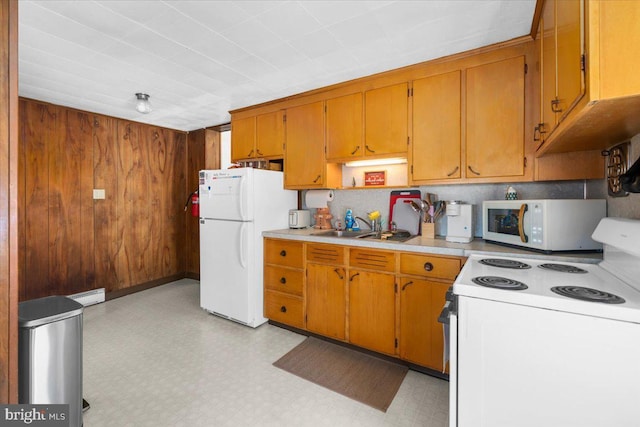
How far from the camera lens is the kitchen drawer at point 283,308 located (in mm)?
2799

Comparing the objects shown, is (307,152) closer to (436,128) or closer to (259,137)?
(259,137)

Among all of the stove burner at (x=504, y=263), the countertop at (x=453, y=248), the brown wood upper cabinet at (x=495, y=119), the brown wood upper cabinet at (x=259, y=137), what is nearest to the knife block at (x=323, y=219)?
the countertop at (x=453, y=248)

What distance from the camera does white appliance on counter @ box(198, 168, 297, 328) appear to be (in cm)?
290

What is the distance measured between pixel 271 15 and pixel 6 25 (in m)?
1.23

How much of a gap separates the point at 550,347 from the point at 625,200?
1.07 meters

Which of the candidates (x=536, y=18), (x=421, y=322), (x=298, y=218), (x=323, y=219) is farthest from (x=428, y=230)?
(x=536, y=18)

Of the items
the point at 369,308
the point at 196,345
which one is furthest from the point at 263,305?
the point at 369,308

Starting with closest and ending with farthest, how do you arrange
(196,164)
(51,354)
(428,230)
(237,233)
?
(51,354)
(428,230)
(237,233)
(196,164)

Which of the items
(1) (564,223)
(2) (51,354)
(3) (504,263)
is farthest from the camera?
(1) (564,223)

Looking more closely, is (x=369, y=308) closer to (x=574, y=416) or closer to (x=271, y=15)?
(x=574, y=416)

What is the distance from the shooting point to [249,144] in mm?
3494

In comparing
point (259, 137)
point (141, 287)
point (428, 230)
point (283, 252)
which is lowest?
point (141, 287)

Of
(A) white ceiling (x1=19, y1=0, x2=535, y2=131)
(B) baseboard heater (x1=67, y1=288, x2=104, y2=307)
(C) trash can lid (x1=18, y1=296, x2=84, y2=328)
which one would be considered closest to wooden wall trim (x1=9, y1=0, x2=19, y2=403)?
(C) trash can lid (x1=18, y1=296, x2=84, y2=328)

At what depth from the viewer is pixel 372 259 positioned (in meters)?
2.36
